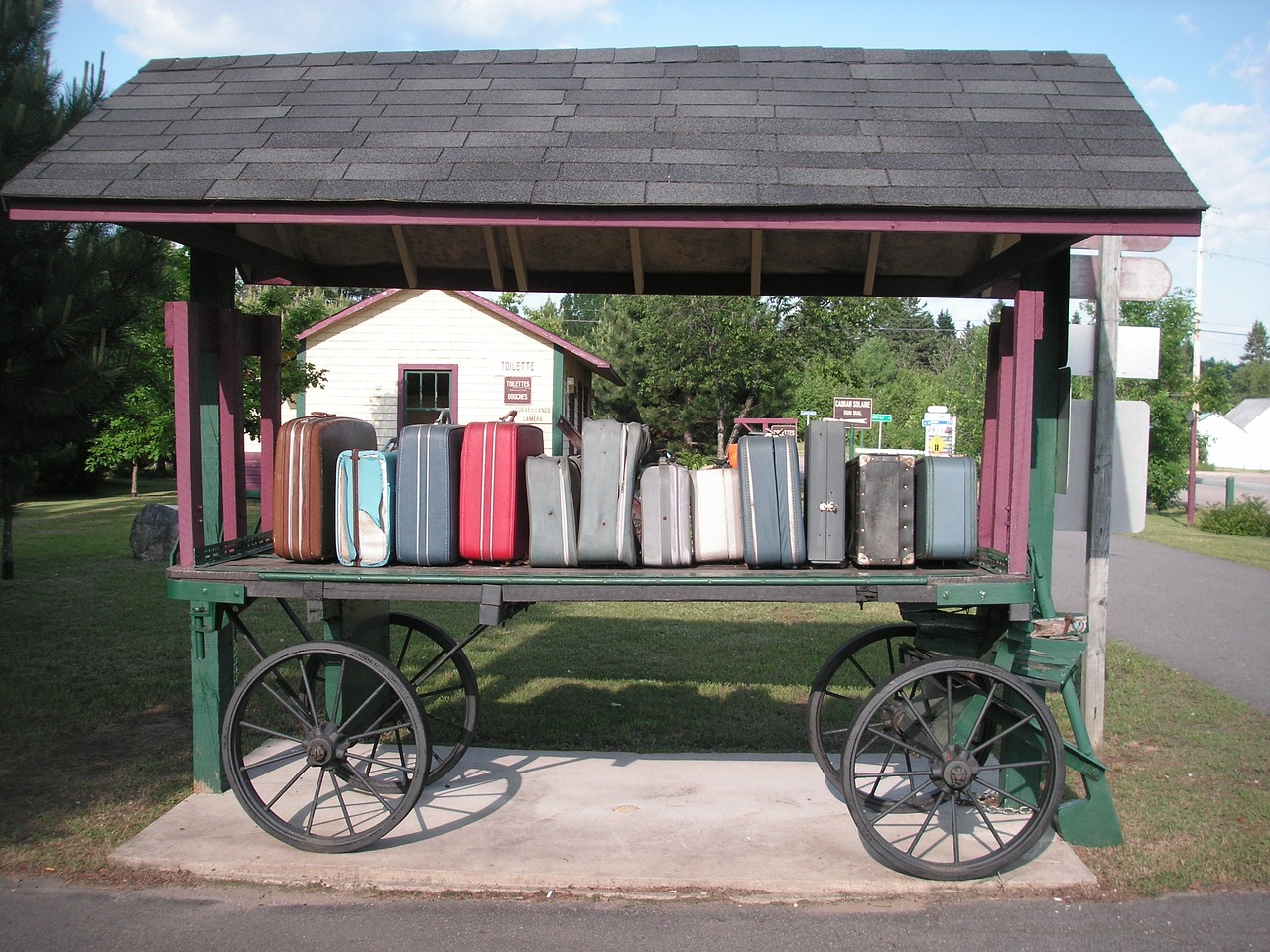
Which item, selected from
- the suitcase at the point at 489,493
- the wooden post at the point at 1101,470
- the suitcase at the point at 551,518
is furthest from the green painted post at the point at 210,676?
the wooden post at the point at 1101,470

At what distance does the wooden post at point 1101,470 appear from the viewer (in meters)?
5.65

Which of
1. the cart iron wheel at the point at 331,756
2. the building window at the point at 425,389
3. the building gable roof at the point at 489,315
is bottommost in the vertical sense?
the cart iron wheel at the point at 331,756

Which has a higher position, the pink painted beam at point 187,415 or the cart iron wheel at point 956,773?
the pink painted beam at point 187,415

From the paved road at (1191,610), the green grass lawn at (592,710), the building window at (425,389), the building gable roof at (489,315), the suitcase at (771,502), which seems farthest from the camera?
the building window at (425,389)

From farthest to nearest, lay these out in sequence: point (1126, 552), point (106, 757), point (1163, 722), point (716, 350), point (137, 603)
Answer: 1. point (716, 350)
2. point (1126, 552)
3. point (137, 603)
4. point (1163, 722)
5. point (106, 757)

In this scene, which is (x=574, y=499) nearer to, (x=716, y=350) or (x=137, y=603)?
(x=137, y=603)

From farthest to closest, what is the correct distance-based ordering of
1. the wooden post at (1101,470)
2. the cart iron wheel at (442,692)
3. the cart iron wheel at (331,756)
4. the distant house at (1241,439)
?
the distant house at (1241,439)
the wooden post at (1101,470)
the cart iron wheel at (442,692)
the cart iron wheel at (331,756)

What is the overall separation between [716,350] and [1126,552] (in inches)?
505

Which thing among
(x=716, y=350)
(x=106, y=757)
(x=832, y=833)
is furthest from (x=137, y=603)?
(x=716, y=350)

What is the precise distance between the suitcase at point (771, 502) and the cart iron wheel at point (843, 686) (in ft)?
2.26

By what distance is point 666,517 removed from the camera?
429cm

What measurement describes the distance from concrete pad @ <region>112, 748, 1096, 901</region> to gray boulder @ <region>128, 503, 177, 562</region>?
933 cm

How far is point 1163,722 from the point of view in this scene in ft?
20.8

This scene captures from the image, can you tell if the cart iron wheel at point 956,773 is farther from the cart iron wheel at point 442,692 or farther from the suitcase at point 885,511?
the cart iron wheel at point 442,692
